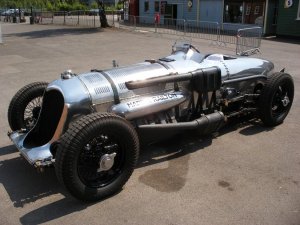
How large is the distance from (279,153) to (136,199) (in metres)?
2.26

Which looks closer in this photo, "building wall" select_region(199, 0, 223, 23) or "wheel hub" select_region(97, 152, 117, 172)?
"wheel hub" select_region(97, 152, 117, 172)

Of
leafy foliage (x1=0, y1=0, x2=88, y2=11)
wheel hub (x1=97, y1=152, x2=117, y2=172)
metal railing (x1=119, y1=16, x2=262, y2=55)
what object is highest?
leafy foliage (x1=0, y1=0, x2=88, y2=11)

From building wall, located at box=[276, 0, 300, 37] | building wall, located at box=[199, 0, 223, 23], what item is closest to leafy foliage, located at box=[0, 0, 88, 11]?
building wall, located at box=[199, 0, 223, 23]

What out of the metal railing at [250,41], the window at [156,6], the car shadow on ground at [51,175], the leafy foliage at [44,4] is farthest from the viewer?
the leafy foliage at [44,4]

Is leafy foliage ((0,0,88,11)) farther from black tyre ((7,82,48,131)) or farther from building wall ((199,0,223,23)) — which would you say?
black tyre ((7,82,48,131))

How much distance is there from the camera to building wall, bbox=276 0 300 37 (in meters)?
21.8

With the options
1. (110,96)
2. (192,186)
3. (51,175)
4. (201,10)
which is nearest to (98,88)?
(110,96)

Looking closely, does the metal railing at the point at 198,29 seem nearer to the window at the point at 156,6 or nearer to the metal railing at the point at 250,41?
the metal railing at the point at 250,41

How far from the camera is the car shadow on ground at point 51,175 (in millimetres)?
3767

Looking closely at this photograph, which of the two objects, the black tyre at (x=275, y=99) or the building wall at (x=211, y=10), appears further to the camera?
the building wall at (x=211, y=10)

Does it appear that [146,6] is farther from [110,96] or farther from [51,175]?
[51,175]

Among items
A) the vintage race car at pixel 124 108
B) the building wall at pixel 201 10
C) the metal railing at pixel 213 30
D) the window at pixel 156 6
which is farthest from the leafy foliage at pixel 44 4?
the vintage race car at pixel 124 108

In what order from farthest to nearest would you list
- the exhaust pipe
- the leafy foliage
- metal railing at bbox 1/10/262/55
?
the leafy foliage
metal railing at bbox 1/10/262/55
the exhaust pipe

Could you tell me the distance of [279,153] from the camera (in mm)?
5094
